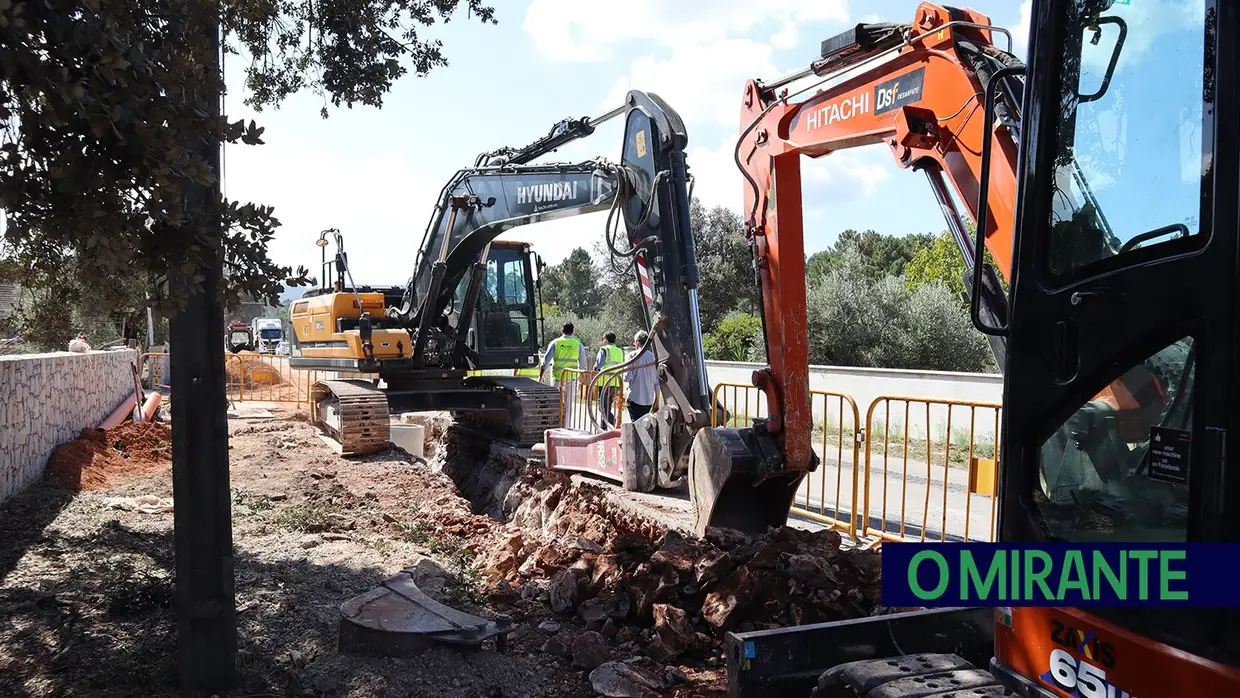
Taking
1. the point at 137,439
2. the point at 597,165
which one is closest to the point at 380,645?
the point at 597,165

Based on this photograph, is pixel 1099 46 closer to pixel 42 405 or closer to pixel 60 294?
pixel 60 294

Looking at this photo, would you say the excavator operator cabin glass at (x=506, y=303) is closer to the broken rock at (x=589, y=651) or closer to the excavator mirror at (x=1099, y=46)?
the broken rock at (x=589, y=651)

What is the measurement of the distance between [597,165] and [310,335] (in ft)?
22.0

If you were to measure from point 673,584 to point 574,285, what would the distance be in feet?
201

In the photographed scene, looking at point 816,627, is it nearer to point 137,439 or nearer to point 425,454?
point 137,439

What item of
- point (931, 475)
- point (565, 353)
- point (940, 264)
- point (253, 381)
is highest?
point (940, 264)

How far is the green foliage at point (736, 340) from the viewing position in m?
23.4

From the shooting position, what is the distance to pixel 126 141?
2967 millimetres

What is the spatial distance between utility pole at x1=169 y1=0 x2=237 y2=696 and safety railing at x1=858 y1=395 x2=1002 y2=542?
408cm

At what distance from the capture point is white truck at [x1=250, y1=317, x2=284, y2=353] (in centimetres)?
5016

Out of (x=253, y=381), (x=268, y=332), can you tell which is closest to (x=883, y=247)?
(x=268, y=332)

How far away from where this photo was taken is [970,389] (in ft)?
42.9

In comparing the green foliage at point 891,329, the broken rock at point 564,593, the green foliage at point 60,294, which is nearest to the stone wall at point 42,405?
the green foliage at point 60,294

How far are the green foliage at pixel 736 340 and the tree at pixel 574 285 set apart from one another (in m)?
34.7
